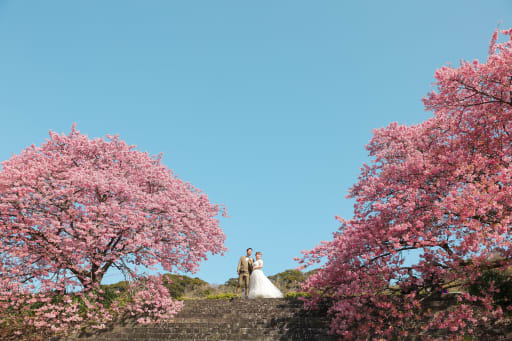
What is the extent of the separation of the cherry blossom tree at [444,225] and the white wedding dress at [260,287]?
235 inches

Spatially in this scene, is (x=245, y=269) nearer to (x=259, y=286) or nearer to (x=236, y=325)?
(x=259, y=286)

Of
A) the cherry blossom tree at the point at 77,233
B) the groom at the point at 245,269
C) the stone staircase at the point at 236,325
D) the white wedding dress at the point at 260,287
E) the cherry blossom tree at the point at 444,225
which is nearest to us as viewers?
the cherry blossom tree at the point at 444,225

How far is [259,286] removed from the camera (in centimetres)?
1698

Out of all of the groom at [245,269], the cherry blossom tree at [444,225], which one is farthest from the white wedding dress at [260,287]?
the cherry blossom tree at [444,225]

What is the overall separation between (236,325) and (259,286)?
15.1 feet

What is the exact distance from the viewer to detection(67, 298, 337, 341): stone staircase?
38.4 ft

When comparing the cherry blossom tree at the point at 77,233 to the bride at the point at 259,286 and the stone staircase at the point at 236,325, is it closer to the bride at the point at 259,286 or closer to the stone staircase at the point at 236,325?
the stone staircase at the point at 236,325

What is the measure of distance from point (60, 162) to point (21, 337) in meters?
6.81

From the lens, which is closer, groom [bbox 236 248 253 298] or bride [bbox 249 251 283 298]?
bride [bbox 249 251 283 298]

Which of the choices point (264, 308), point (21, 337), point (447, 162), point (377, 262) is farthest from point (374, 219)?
point (21, 337)

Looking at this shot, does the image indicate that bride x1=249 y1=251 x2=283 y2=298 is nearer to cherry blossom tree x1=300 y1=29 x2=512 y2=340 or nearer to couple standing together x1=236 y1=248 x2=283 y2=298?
couple standing together x1=236 y1=248 x2=283 y2=298

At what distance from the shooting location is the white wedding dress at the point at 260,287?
1678 centimetres

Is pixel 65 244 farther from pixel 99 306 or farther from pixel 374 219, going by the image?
pixel 374 219


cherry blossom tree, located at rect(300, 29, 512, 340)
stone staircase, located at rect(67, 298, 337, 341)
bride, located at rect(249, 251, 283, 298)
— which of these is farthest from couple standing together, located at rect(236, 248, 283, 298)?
cherry blossom tree, located at rect(300, 29, 512, 340)
